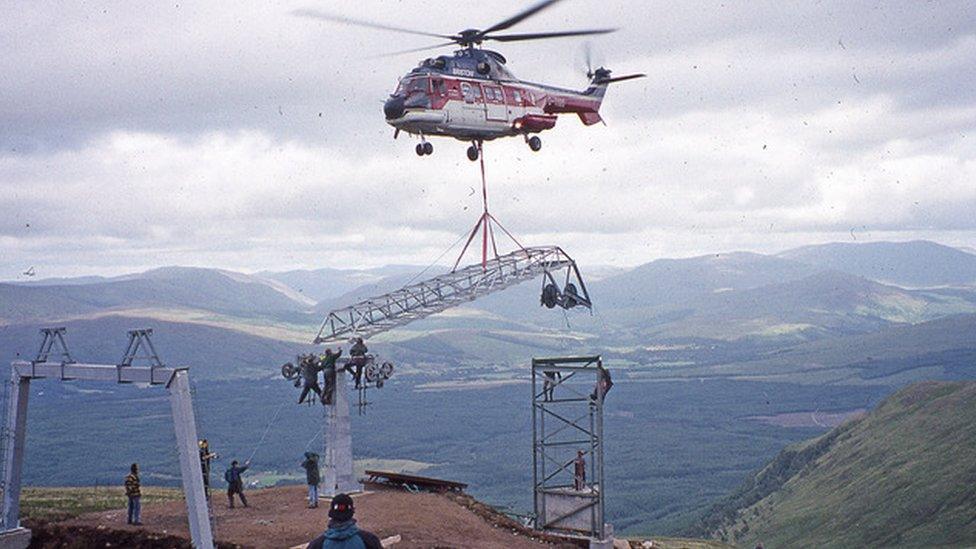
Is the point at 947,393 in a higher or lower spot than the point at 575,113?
lower

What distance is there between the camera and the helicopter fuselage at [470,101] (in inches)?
1273

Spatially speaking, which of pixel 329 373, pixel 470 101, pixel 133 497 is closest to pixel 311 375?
pixel 329 373

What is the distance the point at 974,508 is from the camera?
63.1 metres

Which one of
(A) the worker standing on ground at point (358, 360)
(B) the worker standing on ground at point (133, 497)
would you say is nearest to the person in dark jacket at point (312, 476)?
(A) the worker standing on ground at point (358, 360)

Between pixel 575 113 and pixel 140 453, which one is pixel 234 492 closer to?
pixel 575 113

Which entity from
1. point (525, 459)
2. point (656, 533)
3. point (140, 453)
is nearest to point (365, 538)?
point (656, 533)

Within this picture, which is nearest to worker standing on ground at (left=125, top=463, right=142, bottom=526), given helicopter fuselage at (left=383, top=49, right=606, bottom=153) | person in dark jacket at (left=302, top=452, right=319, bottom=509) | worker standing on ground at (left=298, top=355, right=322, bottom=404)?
person in dark jacket at (left=302, top=452, right=319, bottom=509)

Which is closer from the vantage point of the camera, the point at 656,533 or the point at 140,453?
the point at 656,533

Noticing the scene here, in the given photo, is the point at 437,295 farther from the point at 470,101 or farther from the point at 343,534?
the point at 343,534

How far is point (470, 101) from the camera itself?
33906mm

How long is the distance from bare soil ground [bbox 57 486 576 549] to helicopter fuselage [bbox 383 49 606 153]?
13.5m

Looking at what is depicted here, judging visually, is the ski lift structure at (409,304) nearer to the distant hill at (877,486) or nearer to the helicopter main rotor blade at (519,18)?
the helicopter main rotor blade at (519,18)

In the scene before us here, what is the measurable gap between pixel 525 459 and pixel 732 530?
86012mm

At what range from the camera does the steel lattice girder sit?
35.2 m
